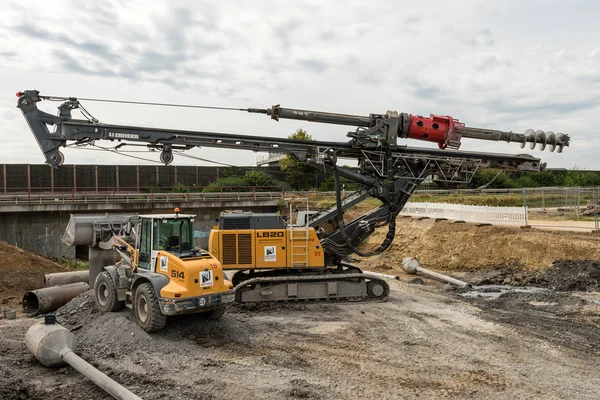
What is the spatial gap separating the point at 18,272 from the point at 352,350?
54.4 feet

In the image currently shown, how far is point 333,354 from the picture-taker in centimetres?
935

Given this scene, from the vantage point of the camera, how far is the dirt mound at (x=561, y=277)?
51.1 ft

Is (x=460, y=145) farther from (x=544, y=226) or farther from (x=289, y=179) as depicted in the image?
(x=289, y=179)

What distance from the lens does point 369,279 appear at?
1404 centimetres

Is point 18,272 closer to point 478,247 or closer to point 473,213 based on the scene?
point 478,247

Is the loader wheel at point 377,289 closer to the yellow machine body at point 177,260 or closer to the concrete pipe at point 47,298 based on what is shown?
the yellow machine body at point 177,260

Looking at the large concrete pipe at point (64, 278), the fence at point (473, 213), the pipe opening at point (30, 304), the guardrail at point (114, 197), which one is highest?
the guardrail at point (114, 197)

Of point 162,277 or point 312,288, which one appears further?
point 312,288

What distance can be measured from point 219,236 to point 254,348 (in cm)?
424

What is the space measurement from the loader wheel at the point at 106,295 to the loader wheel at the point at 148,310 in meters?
1.13

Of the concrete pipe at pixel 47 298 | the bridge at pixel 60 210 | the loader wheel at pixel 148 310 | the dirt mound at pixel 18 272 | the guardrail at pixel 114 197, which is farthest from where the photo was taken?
the guardrail at pixel 114 197

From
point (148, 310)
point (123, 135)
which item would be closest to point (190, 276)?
point (148, 310)

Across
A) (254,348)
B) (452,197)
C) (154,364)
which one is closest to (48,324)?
(154,364)

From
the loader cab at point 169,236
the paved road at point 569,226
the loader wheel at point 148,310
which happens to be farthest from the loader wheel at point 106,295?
the paved road at point 569,226
